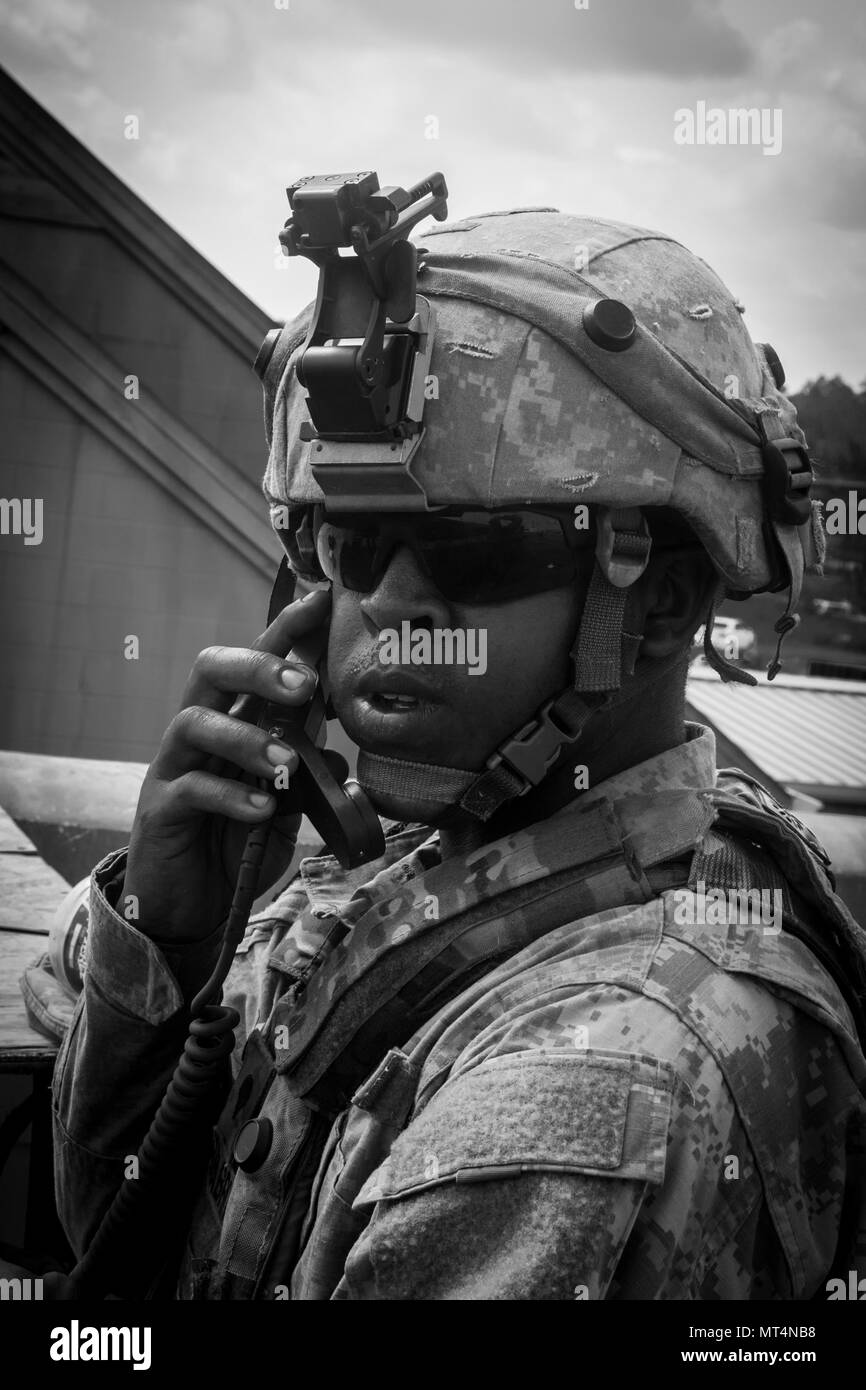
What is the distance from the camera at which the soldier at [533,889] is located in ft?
4.95

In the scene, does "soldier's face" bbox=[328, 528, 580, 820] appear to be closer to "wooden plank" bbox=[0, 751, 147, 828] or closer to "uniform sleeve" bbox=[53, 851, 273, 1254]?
"uniform sleeve" bbox=[53, 851, 273, 1254]

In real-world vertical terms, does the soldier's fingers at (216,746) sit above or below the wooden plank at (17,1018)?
above

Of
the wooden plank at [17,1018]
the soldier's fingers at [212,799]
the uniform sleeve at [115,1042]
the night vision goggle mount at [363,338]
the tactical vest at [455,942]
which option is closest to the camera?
the night vision goggle mount at [363,338]

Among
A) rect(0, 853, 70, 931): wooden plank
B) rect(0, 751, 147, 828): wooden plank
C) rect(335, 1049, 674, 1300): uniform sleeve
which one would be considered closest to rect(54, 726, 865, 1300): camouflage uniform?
rect(335, 1049, 674, 1300): uniform sleeve

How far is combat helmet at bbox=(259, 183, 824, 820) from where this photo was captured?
1.80m

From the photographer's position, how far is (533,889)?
185 cm

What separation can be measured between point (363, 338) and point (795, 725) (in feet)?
22.1

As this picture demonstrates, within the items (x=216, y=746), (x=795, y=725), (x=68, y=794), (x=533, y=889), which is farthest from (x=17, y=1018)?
(x=795, y=725)

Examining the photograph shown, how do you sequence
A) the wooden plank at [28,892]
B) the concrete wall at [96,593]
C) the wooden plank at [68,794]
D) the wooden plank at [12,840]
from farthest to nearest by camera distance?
the concrete wall at [96,593]
the wooden plank at [68,794]
the wooden plank at [12,840]
the wooden plank at [28,892]

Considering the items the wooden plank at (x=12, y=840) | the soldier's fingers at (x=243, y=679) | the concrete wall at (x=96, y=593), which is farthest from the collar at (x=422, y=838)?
the concrete wall at (x=96, y=593)

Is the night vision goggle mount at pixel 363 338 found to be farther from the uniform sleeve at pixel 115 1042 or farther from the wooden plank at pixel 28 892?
the wooden plank at pixel 28 892

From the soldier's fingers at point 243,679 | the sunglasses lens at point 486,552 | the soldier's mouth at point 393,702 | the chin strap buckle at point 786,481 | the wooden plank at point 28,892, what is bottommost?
the wooden plank at point 28,892

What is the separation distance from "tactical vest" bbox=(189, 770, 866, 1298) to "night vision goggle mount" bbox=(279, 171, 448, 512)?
0.53 meters

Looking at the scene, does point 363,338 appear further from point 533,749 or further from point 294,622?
point 533,749
